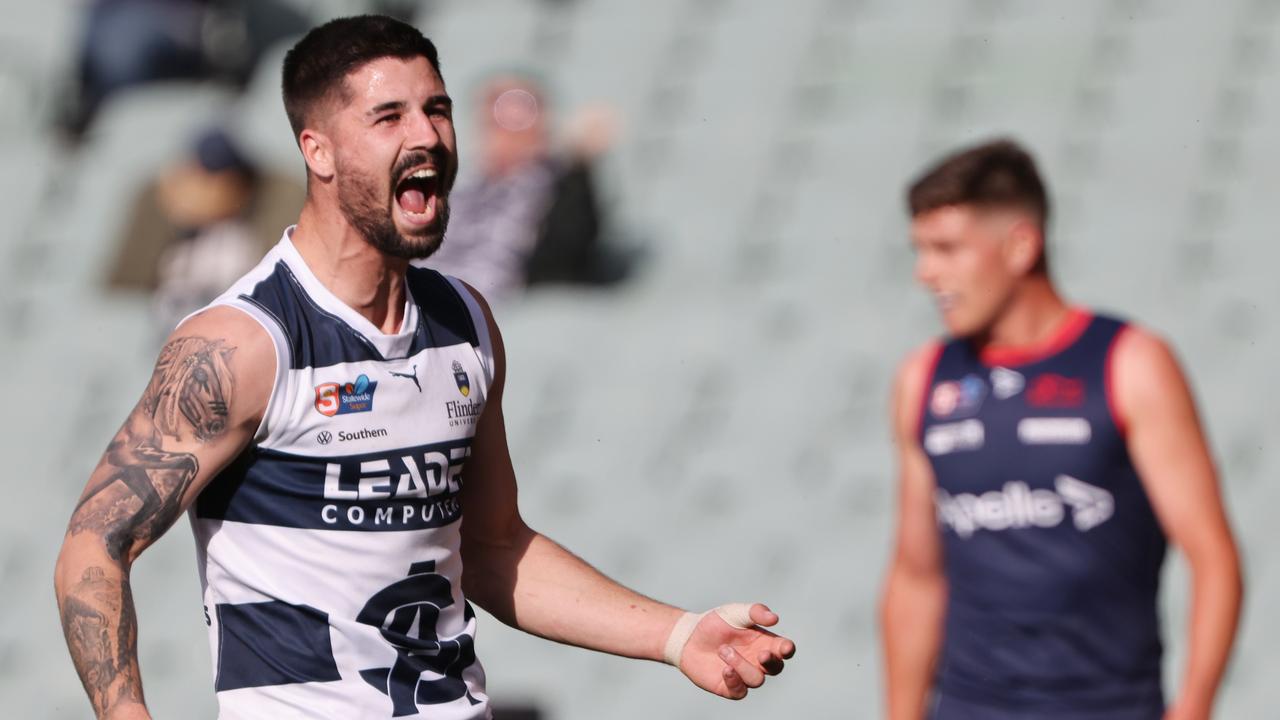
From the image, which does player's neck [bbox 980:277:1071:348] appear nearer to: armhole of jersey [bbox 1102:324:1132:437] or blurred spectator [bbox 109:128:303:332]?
armhole of jersey [bbox 1102:324:1132:437]

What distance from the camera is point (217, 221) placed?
26.6ft

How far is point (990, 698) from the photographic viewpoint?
166 inches

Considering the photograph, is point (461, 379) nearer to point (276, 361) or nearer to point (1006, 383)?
point (276, 361)

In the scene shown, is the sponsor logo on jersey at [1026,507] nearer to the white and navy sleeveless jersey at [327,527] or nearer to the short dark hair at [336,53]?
the white and navy sleeveless jersey at [327,527]

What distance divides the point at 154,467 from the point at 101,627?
273 millimetres

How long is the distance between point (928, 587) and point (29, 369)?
18.8ft

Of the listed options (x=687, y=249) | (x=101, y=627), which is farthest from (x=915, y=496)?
(x=687, y=249)

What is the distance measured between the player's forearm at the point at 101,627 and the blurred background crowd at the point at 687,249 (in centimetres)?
406

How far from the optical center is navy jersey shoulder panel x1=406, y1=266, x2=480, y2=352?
3.14 m

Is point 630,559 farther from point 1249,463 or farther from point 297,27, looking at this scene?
point 297,27

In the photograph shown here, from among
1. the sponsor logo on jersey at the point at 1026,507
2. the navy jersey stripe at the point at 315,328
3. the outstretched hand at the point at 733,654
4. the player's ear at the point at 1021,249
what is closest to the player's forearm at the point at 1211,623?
the sponsor logo on jersey at the point at 1026,507

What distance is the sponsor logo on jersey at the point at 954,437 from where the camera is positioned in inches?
169

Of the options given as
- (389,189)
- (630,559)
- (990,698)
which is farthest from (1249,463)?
(389,189)

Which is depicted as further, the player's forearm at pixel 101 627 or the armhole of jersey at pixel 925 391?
the armhole of jersey at pixel 925 391
